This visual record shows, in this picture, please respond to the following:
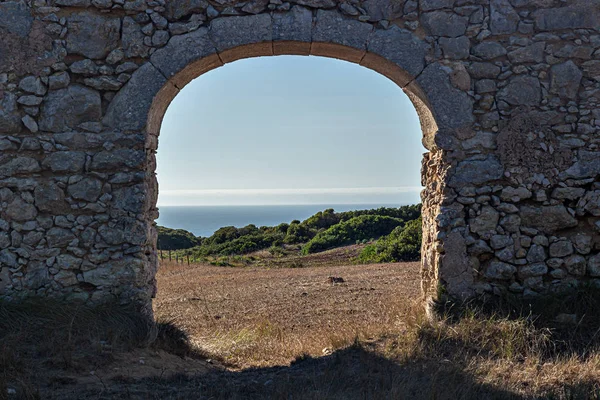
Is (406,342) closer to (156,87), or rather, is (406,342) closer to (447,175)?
(447,175)

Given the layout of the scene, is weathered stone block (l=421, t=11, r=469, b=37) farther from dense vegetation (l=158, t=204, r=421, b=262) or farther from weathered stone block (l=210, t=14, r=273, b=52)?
dense vegetation (l=158, t=204, r=421, b=262)

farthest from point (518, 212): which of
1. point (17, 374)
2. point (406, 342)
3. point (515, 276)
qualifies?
point (17, 374)

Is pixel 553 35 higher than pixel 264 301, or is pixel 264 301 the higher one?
pixel 553 35

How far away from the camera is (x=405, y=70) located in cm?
539

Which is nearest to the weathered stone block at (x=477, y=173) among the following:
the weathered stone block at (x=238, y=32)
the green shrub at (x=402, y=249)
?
the weathered stone block at (x=238, y=32)

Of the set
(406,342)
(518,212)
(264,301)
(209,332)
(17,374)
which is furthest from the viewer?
(264,301)

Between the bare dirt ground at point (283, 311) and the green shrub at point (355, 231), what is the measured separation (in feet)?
25.5

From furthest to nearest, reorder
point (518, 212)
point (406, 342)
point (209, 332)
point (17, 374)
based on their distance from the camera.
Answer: point (209, 332) → point (518, 212) → point (406, 342) → point (17, 374)

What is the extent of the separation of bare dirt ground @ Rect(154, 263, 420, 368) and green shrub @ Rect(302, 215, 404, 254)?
7767 mm

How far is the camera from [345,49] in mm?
5434

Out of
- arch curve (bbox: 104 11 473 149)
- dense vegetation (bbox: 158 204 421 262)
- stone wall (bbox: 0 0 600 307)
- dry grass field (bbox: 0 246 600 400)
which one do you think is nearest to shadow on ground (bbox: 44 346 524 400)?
dry grass field (bbox: 0 246 600 400)

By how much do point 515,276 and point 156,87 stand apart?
3.82 meters

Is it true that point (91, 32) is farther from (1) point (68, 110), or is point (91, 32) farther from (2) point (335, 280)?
(2) point (335, 280)

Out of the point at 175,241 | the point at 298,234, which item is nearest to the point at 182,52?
the point at 298,234
